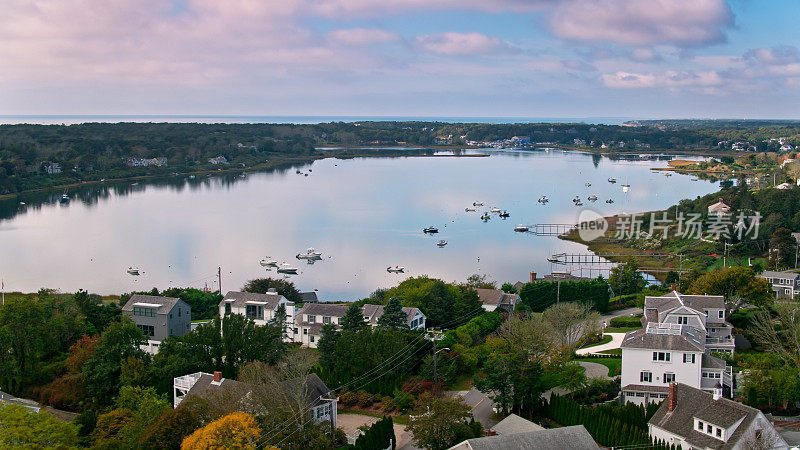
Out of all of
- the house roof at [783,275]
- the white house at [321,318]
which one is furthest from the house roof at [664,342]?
the house roof at [783,275]

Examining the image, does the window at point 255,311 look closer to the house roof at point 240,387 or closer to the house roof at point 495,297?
the house roof at point 240,387

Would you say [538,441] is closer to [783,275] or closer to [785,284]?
[785,284]

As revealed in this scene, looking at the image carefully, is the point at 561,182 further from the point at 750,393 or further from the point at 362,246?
the point at 750,393

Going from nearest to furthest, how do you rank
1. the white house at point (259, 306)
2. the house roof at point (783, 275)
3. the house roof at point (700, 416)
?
1. the house roof at point (700, 416)
2. the white house at point (259, 306)
3. the house roof at point (783, 275)

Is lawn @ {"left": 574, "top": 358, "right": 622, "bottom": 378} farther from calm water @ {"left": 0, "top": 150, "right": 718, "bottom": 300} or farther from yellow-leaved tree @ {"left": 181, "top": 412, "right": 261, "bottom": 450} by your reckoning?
calm water @ {"left": 0, "top": 150, "right": 718, "bottom": 300}

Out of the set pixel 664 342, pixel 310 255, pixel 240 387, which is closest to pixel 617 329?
pixel 664 342

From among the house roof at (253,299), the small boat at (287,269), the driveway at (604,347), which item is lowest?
the small boat at (287,269)

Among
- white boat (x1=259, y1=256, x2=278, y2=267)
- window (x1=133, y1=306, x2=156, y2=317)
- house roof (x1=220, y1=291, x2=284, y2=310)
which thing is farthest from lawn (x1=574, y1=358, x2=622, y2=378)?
white boat (x1=259, y1=256, x2=278, y2=267)
